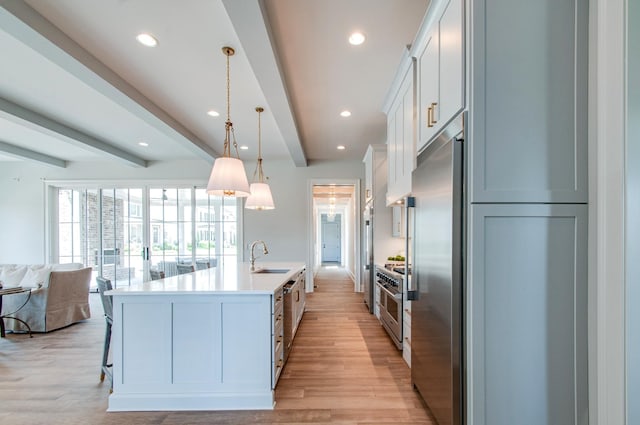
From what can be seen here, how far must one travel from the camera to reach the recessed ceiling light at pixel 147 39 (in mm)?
2145

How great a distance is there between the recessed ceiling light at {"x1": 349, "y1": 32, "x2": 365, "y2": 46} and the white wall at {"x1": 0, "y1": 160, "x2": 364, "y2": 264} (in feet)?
12.8

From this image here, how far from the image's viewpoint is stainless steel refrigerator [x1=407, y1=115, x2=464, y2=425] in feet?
4.49

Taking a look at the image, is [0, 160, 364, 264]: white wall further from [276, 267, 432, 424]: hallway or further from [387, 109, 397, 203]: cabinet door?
[387, 109, 397, 203]: cabinet door

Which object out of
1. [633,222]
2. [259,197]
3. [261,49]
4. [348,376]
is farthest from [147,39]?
[348,376]

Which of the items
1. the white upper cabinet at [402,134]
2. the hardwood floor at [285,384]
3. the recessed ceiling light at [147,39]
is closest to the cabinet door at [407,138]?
the white upper cabinet at [402,134]

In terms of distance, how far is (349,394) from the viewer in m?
2.21

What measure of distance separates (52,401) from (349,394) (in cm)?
227

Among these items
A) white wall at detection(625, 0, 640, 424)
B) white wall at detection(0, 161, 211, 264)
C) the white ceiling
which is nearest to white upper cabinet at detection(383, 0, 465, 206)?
the white ceiling

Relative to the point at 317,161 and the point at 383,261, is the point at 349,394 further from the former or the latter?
the point at 317,161

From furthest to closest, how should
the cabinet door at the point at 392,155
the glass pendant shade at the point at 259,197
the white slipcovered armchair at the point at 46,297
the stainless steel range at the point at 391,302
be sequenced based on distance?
the white slipcovered armchair at the point at 46,297 < the glass pendant shade at the point at 259,197 < the cabinet door at the point at 392,155 < the stainless steel range at the point at 391,302

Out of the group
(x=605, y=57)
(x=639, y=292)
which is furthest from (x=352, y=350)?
(x=605, y=57)

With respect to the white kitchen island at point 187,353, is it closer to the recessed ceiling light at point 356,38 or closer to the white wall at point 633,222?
the white wall at point 633,222

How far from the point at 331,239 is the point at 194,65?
1145 cm

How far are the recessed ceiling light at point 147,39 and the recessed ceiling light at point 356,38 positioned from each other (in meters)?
1.53
